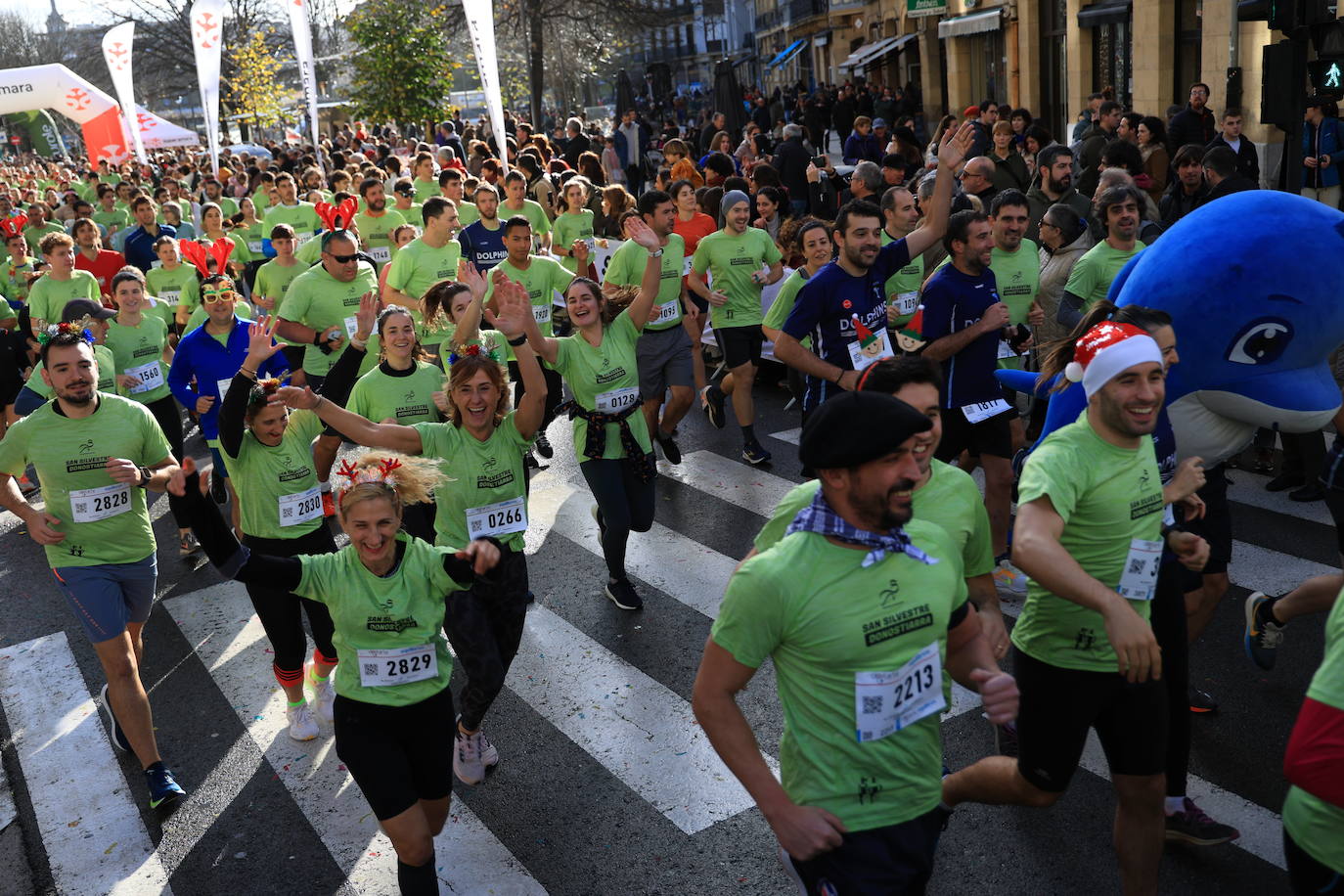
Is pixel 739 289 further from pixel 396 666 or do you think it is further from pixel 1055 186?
pixel 396 666

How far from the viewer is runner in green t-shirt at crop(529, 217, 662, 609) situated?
6738 mm

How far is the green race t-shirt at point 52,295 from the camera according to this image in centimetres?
972

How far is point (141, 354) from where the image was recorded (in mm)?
8359

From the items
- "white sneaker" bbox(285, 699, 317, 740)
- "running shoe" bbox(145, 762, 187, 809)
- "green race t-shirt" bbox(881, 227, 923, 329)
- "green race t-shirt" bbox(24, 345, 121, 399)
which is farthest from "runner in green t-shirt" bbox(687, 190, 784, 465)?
"running shoe" bbox(145, 762, 187, 809)

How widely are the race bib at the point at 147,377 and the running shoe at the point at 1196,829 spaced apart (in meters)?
6.79

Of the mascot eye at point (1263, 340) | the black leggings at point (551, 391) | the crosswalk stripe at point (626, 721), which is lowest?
the crosswalk stripe at point (626, 721)

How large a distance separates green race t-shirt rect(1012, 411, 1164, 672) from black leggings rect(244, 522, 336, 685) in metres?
3.40

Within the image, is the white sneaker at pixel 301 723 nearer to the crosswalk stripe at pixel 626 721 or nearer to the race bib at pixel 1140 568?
the crosswalk stripe at pixel 626 721

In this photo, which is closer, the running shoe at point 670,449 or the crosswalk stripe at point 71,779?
the crosswalk stripe at point 71,779

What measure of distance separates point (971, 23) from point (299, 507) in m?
26.1

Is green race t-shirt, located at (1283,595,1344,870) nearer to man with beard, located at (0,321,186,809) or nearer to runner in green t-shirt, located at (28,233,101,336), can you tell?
man with beard, located at (0,321,186,809)

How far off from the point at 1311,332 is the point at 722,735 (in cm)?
308

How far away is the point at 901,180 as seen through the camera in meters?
12.1

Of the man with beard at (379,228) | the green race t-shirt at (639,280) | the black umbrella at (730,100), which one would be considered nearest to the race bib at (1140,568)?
the green race t-shirt at (639,280)
